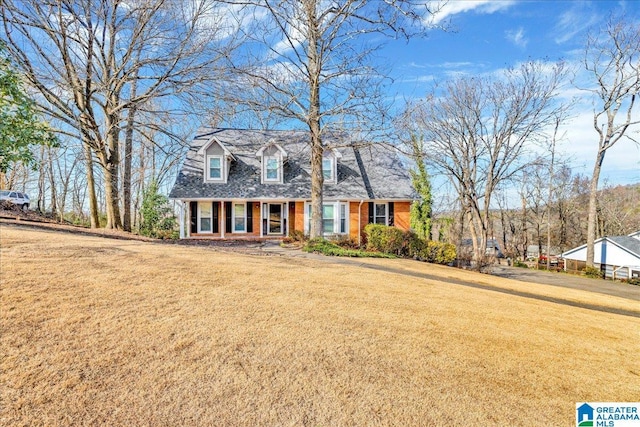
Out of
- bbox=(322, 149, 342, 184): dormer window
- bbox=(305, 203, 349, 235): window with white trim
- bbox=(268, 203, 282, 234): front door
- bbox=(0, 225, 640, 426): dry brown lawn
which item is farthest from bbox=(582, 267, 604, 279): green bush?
bbox=(268, 203, 282, 234): front door

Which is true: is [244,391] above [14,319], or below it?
below

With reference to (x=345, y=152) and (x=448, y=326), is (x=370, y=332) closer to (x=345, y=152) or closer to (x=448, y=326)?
(x=448, y=326)

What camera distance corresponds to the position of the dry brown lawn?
2.80m

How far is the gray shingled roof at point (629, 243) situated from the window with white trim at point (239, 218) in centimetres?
2876

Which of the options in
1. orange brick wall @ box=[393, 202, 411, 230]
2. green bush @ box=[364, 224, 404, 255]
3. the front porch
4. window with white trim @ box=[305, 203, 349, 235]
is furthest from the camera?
orange brick wall @ box=[393, 202, 411, 230]

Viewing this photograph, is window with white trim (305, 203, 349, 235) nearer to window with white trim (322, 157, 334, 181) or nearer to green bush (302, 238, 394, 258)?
window with white trim (322, 157, 334, 181)

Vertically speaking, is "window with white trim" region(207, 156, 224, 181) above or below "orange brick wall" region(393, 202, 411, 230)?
above

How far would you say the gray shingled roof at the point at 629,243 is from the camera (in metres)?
25.2

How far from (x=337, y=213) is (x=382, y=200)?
2.80 meters

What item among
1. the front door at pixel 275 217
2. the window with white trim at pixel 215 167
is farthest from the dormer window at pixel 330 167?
the window with white trim at pixel 215 167

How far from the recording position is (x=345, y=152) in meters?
21.2

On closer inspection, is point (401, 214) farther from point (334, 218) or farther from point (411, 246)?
point (411, 246)

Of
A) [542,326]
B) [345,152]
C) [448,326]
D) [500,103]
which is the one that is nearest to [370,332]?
[448,326]

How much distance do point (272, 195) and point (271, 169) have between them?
→ 179 centimetres
